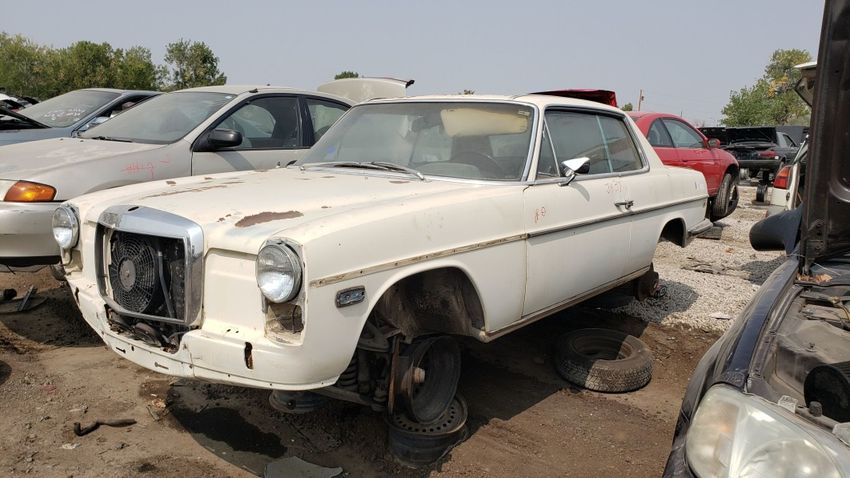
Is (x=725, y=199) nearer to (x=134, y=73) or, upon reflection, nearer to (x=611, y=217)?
(x=611, y=217)

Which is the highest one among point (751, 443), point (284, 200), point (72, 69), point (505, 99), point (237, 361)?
point (72, 69)

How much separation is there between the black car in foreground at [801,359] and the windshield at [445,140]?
1.51 metres

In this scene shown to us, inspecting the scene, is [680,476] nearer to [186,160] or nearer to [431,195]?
[431,195]

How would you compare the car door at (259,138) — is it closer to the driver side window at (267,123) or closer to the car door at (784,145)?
the driver side window at (267,123)

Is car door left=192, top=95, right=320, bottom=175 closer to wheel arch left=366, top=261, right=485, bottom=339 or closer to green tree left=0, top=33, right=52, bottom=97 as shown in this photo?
wheel arch left=366, top=261, right=485, bottom=339

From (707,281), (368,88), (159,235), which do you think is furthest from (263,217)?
(707,281)

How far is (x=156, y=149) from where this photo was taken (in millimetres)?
4746

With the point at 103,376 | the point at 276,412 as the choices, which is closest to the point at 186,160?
the point at 103,376

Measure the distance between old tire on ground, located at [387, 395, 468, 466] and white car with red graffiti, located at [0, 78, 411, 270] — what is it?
2738mm

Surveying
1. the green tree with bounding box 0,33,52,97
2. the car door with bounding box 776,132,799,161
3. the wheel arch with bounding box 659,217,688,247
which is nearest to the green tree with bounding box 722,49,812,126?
the car door with bounding box 776,132,799,161

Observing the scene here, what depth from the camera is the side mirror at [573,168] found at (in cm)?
350

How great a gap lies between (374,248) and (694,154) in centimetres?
801

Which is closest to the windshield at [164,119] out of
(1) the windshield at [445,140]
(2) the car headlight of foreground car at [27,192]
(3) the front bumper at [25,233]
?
(2) the car headlight of foreground car at [27,192]

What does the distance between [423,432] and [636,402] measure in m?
1.52
